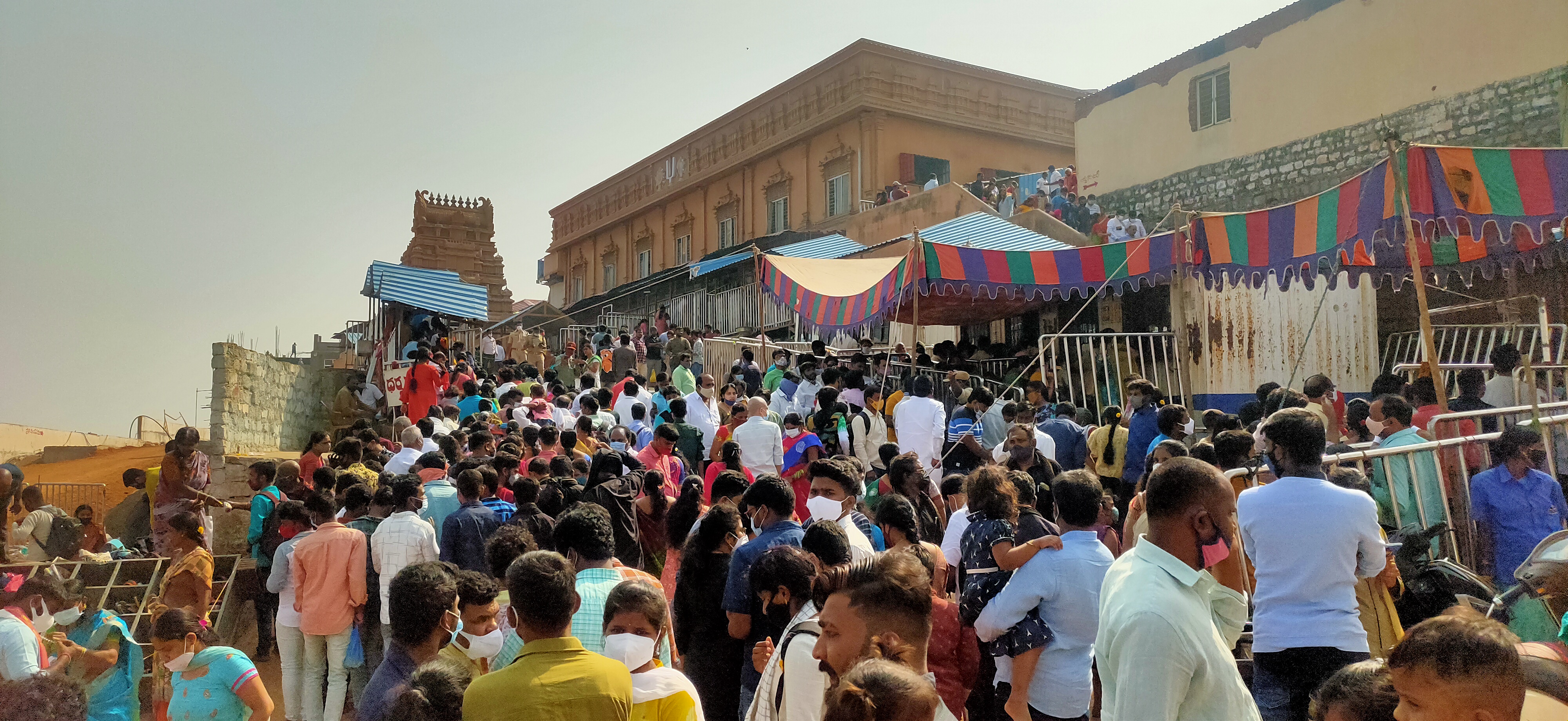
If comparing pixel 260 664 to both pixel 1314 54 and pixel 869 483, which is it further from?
pixel 1314 54

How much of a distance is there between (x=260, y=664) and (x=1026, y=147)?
24.8 meters

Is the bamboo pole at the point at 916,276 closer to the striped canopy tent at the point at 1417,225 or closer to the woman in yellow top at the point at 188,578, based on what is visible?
the striped canopy tent at the point at 1417,225

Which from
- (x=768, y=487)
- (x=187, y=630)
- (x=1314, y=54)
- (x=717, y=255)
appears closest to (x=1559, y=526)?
(x=768, y=487)

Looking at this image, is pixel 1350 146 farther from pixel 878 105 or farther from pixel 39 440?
pixel 39 440

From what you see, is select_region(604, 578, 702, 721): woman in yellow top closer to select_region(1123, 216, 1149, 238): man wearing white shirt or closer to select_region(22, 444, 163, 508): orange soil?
select_region(1123, 216, 1149, 238): man wearing white shirt

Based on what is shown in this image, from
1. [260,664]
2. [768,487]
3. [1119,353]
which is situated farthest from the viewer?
[1119,353]

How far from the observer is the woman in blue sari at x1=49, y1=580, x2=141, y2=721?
378 cm

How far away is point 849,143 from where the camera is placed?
25.7m

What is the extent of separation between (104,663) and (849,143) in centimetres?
2343

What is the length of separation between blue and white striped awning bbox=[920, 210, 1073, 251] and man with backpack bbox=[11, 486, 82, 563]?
395 inches

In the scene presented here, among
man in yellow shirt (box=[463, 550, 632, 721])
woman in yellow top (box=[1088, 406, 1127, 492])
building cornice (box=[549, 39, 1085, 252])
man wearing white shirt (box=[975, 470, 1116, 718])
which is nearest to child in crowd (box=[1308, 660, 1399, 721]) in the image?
man wearing white shirt (box=[975, 470, 1116, 718])

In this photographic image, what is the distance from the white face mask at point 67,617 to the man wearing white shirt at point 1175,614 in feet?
13.7

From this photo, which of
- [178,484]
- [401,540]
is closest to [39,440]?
[178,484]

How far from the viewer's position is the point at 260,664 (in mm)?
7371
